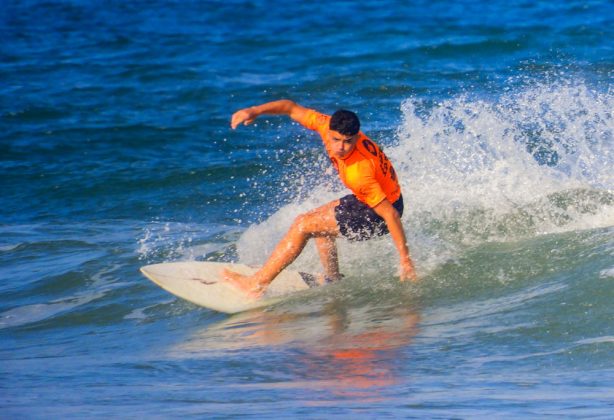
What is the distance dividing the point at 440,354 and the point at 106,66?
13509 millimetres

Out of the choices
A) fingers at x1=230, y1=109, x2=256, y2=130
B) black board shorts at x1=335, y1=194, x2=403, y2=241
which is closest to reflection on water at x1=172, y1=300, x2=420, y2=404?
black board shorts at x1=335, y1=194, x2=403, y2=241

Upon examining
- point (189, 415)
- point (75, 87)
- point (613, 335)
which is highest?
point (75, 87)

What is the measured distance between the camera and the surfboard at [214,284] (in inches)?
301

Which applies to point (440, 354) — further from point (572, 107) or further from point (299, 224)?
point (572, 107)

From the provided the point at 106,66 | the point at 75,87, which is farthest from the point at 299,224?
the point at 106,66

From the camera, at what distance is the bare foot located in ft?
25.1

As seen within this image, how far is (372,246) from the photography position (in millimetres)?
8445

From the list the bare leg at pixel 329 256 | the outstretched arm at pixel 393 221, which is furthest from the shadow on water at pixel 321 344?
the outstretched arm at pixel 393 221

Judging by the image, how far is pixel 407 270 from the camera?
23.7ft

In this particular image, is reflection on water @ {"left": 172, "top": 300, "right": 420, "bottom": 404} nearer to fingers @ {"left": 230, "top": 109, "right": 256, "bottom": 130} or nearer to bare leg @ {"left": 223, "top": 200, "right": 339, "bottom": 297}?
bare leg @ {"left": 223, "top": 200, "right": 339, "bottom": 297}

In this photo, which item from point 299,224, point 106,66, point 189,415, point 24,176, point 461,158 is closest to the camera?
point 189,415

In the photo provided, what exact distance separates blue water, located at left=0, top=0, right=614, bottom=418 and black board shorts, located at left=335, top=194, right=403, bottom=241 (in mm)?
470

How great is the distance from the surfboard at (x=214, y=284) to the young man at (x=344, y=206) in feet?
0.26

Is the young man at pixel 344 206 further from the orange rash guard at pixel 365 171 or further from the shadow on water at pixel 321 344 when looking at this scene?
the shadow on water at pixel 321 344
